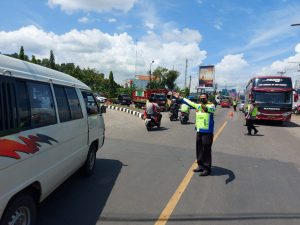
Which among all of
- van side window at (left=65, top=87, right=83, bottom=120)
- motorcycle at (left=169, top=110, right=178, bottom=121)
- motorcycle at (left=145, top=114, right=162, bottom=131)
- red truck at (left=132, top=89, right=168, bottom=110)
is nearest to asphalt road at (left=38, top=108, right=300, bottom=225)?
van side window at (left=65, top=87, right=83, bottom=120)

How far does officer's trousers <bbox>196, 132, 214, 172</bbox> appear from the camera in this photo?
7.31 metres

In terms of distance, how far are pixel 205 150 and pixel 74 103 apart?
312 centimetres

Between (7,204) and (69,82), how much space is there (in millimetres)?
2774

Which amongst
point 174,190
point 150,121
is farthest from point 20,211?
point 150,121

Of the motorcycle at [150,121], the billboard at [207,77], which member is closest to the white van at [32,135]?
the motorcycle at [150,121]

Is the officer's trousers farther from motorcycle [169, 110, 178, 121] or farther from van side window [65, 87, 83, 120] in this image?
motorcycle [169, 110, 178, 121]

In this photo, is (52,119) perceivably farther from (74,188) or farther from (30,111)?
(74,188)

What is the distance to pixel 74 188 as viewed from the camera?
6.01 m

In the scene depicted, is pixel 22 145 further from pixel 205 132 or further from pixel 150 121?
pixel 150 121

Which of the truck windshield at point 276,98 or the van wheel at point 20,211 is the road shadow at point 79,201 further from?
the truck windshield at point 276,98

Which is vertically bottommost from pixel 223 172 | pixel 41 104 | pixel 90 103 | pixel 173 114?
pixel 173 114

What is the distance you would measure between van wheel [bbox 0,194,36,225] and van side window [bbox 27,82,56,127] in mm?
840

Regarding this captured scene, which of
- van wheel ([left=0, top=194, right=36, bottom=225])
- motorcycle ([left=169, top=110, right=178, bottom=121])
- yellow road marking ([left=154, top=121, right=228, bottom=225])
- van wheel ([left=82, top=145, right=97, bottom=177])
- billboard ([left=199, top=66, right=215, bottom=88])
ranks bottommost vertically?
motorcycle ([left=169, top=110, right=178, bottom=121])

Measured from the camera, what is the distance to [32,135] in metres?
3.83
